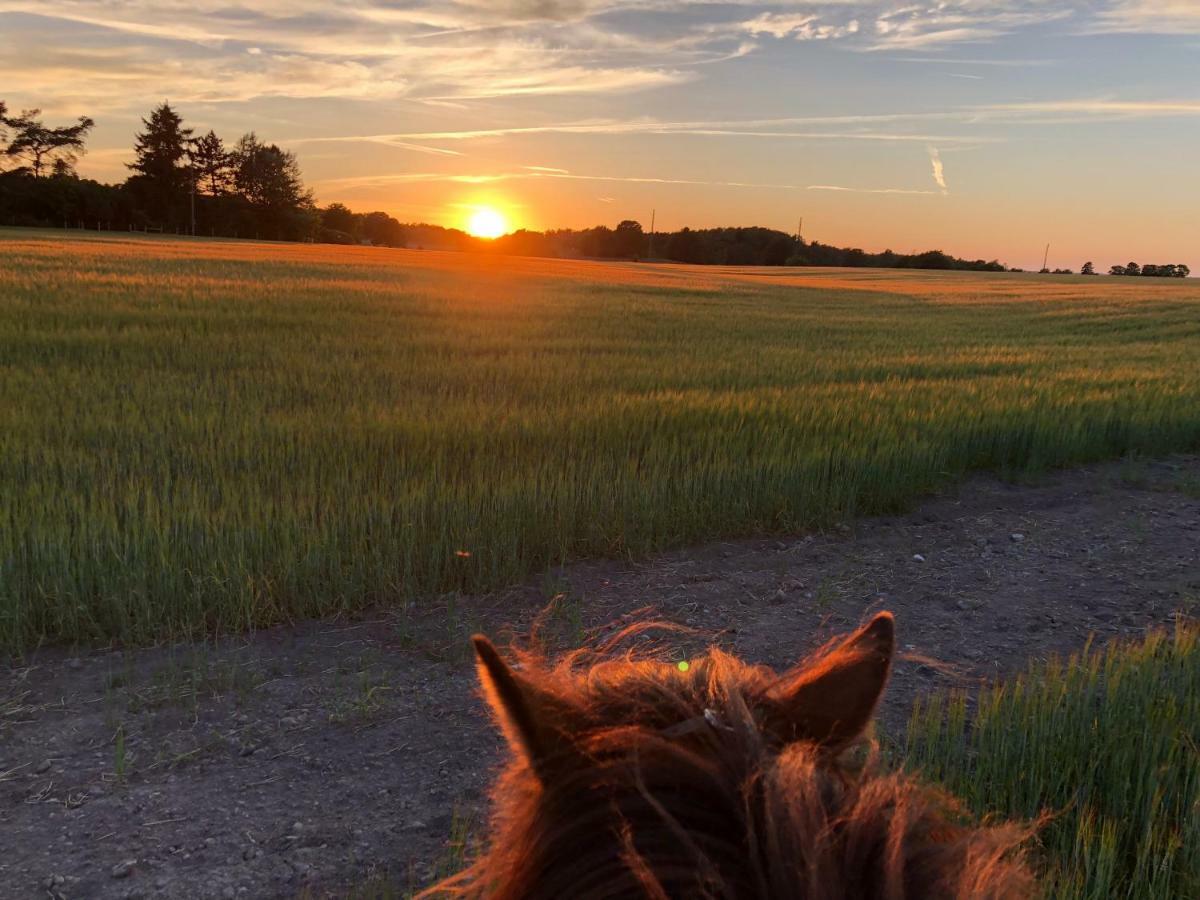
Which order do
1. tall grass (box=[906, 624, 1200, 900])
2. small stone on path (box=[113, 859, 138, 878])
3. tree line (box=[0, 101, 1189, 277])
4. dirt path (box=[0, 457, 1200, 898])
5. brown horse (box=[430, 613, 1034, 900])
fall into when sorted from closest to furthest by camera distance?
brown horse (box=[430, 613, 1034, 900]) → tall grass (box=[906, 624, 1200, 900]) → small stone on path (box=[113, 859, 138, 878]) → dirt path (box=[0, 457, 1200, 898]) → tree line (box=[0, 101, 1189, 277])

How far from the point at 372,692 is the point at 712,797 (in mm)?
2905

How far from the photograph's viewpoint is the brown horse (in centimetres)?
69

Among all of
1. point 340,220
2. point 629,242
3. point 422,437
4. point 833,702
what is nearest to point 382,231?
point 340,220

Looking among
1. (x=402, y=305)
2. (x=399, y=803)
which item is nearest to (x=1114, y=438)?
(x=399, y=803)

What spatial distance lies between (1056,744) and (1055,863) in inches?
32.9

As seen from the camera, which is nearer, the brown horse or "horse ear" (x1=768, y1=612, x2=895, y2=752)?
the brown horse

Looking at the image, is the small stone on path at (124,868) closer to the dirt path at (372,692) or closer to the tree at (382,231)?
the dirt path at (372,692)

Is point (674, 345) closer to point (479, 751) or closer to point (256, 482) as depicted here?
point (256, 482)

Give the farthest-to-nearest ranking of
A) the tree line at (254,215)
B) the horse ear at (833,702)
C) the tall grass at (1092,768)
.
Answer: the tree line at (254,215), the tall grass at (1092,768), the horse ear at (833,702)

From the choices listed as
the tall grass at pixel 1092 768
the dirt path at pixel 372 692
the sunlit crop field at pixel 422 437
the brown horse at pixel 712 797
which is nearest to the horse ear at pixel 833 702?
the brown horse at pixel 712 797

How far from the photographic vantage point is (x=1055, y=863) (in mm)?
2090

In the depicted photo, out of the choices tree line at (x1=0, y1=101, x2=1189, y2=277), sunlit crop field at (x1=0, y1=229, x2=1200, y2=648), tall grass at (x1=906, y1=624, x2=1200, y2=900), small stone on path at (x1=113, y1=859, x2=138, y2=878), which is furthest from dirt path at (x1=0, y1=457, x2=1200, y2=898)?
tree line at (x1=0, y1=101, x2=1189, y2=277)

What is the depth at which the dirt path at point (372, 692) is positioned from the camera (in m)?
2.54

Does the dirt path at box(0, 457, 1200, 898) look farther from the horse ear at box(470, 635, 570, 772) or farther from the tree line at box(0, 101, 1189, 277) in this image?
the tree line at box(0, 101, 1189, 277)
